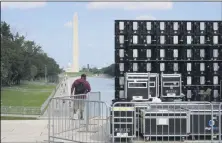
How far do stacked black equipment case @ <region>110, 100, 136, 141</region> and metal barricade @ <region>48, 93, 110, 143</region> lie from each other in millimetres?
536

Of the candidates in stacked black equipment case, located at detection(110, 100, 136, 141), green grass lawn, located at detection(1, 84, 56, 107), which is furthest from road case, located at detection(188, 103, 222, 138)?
green grass lawn, located at detection(1, 84, 56, 107)

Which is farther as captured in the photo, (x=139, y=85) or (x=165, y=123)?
(x=139, y=85)

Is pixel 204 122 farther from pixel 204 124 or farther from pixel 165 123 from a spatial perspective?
pixel 165 123

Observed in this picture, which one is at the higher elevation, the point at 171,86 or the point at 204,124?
the point at 171,86

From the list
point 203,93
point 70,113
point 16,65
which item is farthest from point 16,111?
point 16,65

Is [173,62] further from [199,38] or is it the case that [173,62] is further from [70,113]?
[70,113]

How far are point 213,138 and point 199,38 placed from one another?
2.31m

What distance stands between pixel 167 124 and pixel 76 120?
213 centimetres

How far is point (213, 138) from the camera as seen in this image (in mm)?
7391

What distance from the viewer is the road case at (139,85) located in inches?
320

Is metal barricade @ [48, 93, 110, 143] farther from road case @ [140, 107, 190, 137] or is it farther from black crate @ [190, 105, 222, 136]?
black crate @ [190, 105, 222, 136]

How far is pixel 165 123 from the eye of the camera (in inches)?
287

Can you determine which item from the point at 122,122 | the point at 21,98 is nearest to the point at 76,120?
the point at 122,122

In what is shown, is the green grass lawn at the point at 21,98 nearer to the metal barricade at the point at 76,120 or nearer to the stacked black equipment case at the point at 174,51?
the metal barricade at the point at 76,120
